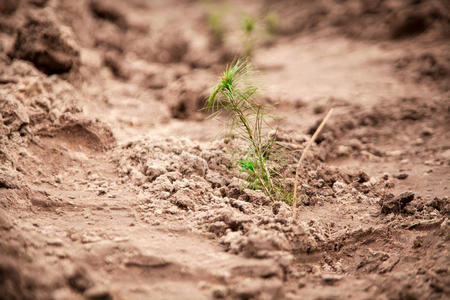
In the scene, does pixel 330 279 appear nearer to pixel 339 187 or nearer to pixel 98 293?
pixel 339 187

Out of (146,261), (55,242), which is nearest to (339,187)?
(146,261)

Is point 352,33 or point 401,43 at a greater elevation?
point 352,33

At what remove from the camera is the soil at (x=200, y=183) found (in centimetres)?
166

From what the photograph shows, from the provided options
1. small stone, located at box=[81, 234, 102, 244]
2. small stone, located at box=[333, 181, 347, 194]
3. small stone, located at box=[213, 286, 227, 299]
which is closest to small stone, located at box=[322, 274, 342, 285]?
small stone, located at box=[213, 286, 227, 299]

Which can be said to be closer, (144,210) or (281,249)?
(281,249)

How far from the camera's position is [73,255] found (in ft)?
5.52

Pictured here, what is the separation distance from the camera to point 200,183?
231 centimetres

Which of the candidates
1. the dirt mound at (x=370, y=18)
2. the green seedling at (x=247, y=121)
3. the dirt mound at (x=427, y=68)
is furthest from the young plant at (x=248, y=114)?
the dirt mound at (x=370, y=18)

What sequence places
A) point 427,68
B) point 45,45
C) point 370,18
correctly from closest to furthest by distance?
point 45,45
point 427,68
point 370,18

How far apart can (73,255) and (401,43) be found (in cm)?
599

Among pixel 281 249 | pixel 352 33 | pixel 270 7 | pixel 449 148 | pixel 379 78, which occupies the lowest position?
pixel 281 249

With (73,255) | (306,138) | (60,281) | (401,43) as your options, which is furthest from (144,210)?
(401,43)

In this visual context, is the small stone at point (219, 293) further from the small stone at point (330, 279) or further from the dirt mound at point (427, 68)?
the dirt mound at point (427, 68)

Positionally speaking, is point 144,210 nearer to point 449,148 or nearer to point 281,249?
point 281,249
